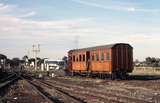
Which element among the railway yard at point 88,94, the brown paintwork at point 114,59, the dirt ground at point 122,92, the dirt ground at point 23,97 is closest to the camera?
the dirt ground at point 122,92

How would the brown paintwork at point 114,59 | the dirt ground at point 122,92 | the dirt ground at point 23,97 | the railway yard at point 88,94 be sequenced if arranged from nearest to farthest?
1. the dirt ground at point 122,92
2. the railway yard at point 88,94
3. the dirt ground at point 23,97
4. the brown paintwork at point 114,59

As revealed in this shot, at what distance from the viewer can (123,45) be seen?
39.6m

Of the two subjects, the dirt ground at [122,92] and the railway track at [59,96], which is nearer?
the dirt ground at [122,92]

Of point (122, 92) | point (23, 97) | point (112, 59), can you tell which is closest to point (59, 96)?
point (23, 97)

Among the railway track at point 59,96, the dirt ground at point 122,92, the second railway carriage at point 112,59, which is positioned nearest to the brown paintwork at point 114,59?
the second railway carriage at point 112,59

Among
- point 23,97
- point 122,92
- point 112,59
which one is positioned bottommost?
point 23,97

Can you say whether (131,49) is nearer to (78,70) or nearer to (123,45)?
(123,45)

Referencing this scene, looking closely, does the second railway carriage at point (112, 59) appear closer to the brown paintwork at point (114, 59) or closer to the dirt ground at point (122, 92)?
the brown paintwork at point (114, 59)

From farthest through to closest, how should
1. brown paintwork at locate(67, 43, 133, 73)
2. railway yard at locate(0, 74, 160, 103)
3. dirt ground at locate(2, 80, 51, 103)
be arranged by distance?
brown paintwork at locate(67, 43, 133, 73) < dirt ground at locate(2, 80, 51, 103) < railway yard at locate(0, 74, 160, 103)

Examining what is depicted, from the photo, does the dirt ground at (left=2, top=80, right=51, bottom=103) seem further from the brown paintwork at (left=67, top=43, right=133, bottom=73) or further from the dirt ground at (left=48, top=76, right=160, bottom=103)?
the brown paintwork at (left=67, top=43, right=133, bottom=73)

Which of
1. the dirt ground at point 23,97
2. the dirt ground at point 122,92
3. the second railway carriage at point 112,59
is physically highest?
the second railway carriage at point 112,59

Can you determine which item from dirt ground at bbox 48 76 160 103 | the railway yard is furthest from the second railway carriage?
the railway yard

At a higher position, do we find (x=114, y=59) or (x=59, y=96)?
(x=114, y=59)

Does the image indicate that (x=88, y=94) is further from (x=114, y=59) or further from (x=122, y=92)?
(x=114, y=59)
